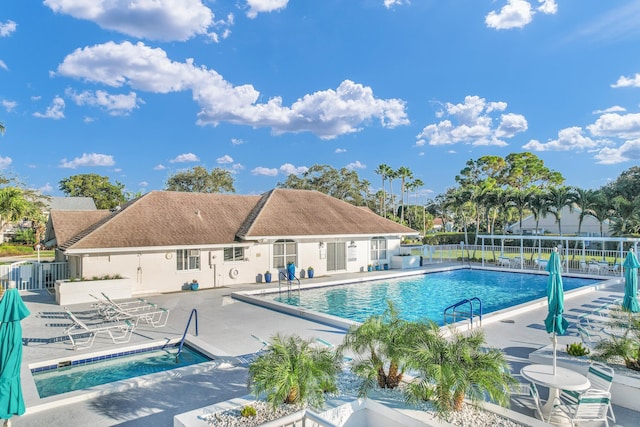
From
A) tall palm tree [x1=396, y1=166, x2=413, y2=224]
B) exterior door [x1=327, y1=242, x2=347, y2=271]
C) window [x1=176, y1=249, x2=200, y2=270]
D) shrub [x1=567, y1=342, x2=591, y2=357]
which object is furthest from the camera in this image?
tall palm tree [x1=396, y1=166, x2=413, y2=224]

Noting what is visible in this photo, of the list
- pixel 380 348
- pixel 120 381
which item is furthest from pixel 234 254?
pixel 380 348

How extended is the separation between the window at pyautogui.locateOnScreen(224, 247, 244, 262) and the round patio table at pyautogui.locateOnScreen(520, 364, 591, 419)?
17.0m

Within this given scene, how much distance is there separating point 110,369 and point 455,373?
8.09 metres

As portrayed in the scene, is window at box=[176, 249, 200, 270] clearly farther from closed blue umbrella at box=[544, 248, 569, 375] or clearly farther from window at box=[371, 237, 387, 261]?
closed blue umbrella at box=[544, 248, 569, 375]

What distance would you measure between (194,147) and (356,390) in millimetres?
60807

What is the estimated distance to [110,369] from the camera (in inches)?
369

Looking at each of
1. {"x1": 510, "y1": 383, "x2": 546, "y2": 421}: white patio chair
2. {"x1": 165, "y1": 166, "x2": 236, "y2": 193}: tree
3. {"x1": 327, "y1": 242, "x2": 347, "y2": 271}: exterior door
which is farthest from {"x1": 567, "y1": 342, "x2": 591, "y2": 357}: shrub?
{"x1": 165, "y1": 166, "x2": 236, "y2": 193}: tree

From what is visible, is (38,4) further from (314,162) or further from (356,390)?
(314,162)

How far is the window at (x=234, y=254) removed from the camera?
21673 mm

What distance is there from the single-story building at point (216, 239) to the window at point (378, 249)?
0.07 meters

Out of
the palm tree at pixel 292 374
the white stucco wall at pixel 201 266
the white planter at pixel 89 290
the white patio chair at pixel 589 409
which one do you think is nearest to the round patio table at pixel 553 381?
the white patio chair at pixel 589 409

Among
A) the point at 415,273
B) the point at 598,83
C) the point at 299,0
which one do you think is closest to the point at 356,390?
the point at 415,273

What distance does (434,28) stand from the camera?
3203 cm

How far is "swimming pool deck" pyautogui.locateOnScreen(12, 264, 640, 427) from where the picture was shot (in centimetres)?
675
